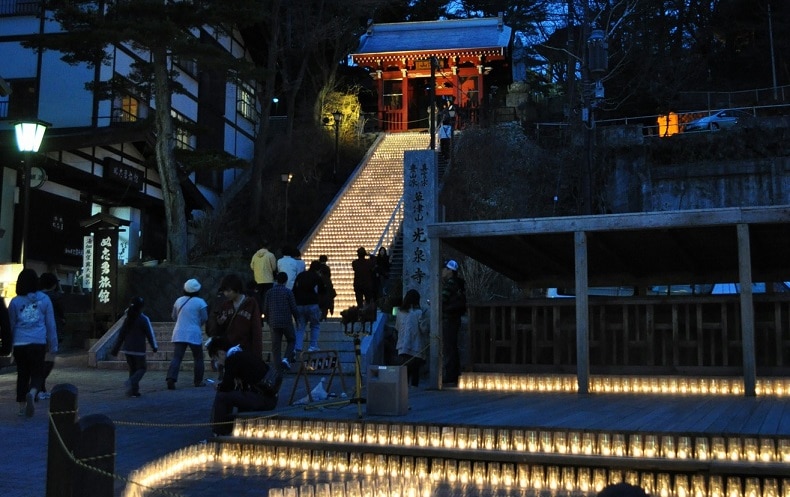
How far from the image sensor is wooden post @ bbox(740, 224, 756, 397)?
29.8 feet

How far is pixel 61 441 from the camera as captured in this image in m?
4.38

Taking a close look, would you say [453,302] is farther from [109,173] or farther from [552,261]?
[109,173]

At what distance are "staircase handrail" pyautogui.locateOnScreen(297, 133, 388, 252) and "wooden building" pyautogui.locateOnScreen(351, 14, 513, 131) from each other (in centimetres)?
346

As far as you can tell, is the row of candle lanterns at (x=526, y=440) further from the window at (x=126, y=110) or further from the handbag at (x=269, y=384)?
the window at (x=126, y=110)

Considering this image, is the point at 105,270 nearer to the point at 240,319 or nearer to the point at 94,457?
the point at 240,319

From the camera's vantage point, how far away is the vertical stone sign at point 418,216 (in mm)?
13711

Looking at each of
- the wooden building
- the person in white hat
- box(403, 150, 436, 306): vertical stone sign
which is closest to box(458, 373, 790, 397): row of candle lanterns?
box(403, 150, 436, 306): vertical stone sign

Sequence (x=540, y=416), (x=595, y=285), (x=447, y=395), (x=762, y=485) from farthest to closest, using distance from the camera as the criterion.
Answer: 1. (x=595, y=285)
2. (x=447, y=395)
3. (x=540, y=416)
4. (x=762, y=485)

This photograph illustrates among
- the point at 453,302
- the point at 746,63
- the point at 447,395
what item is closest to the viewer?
the point at 447,395

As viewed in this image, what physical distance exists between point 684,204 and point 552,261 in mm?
16344

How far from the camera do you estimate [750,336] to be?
9.10 metres

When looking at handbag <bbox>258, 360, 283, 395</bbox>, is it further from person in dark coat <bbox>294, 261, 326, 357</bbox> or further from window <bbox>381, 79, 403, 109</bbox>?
window <bbox>381, 79, 403, 109</bbox>

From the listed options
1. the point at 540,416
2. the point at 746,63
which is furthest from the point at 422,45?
the point at 540,416

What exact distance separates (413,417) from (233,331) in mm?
2304
